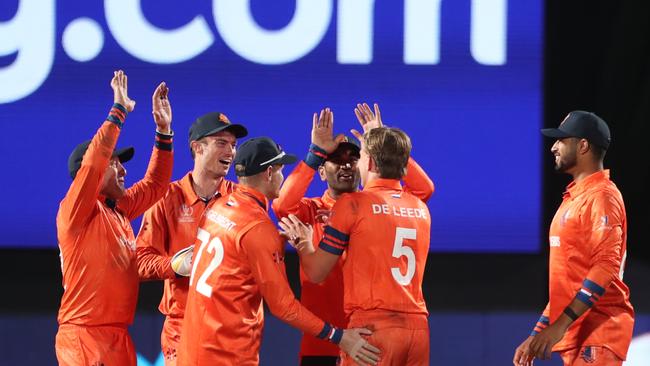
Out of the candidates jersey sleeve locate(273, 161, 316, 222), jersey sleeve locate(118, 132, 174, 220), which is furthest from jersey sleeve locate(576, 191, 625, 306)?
jersey sleeve locate(118, 132, 174, 220)

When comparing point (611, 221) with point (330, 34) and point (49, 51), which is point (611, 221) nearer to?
point (330, 34)

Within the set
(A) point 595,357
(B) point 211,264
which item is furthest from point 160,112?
(A) point 595,357

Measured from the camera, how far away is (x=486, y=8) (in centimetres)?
658

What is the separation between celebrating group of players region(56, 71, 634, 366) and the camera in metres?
4.30

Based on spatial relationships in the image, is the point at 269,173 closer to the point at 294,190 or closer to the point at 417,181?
the point at 294,190

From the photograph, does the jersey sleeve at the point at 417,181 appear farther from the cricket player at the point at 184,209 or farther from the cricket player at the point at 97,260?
the cricket player at the point at 97,260

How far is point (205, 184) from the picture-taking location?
17.2ft

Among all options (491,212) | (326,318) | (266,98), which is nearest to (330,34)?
(266,98)

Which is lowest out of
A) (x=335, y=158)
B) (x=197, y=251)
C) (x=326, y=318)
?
(x=326, y=318)

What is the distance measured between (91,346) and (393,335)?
1.39 m

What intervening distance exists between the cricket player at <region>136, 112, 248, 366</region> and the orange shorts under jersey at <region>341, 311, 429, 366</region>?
1.08m

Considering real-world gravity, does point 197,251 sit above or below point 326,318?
above

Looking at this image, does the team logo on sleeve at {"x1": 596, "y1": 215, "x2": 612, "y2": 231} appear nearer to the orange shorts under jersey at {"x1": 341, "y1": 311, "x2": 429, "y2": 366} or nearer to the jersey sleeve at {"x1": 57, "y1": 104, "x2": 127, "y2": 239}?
the orange shorts under jersey at {"x1": 341, "y1": 311, "x2": 429, "y2": 366}

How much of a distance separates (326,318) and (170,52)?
7.95ft
